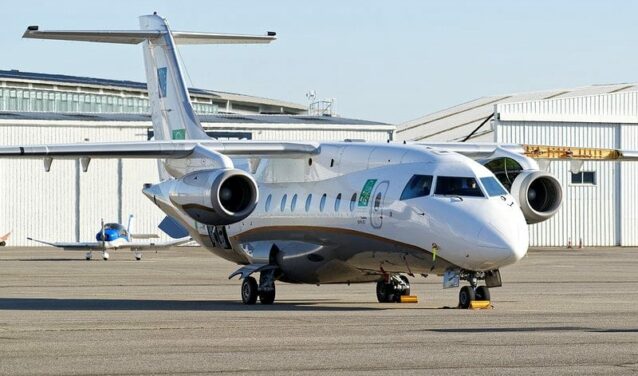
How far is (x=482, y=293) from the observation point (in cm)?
2164

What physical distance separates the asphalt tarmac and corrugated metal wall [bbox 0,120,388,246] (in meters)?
29.6

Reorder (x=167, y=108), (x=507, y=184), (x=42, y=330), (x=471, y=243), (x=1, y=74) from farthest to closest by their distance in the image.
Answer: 1. (x=1, y=74)
2. (x=167, y=108)
3. (x=507, y=184)
4. (x=471, y=243)
5. (x=42, y=330)

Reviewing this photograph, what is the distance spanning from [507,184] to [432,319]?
21.0ft

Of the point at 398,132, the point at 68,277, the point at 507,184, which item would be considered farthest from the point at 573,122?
the point at 507,184

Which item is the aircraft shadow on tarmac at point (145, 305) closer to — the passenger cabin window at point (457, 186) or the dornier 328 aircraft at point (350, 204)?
the dornier 328 aircraft at point (350, 204)

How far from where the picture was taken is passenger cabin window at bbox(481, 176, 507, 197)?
21.5 meters

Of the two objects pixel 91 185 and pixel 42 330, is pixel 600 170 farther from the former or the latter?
pixel 42 330

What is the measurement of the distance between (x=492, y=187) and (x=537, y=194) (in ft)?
Answer: 10.8

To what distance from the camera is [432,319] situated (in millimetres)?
19078

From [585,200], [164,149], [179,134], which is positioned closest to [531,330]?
[164,149]

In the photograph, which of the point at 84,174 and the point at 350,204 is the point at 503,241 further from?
the point at 84,174

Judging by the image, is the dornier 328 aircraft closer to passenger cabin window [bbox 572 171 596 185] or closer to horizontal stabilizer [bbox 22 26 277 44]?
horizontal stabilizer [bbox 22 26 277 44]

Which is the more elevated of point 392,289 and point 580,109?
point 580,109

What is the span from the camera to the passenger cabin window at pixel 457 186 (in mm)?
21422
